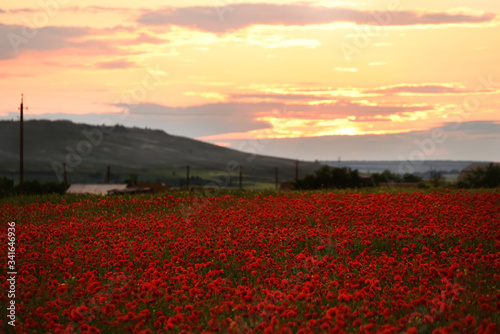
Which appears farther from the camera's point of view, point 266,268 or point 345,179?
point 345,179

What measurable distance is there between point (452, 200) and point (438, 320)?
12.8m

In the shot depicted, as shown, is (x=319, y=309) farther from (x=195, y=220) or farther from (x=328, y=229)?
(x=195, y=220)

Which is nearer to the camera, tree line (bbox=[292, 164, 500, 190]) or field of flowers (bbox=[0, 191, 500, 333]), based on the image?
field of flowers (bbox=[0, 191, 500, 333])

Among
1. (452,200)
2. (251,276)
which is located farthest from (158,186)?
(251,276)

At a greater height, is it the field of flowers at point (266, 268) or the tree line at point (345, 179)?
the tree line at point (345, 179)

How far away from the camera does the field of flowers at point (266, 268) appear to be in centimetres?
823

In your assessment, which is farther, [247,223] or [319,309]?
[247,223]

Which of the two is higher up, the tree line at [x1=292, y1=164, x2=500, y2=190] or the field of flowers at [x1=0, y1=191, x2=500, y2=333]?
the tree line at [x1=292, y1=164, x2=500, y2=190]

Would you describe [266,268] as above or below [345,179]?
below

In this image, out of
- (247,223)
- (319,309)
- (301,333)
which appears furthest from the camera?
(247,223)

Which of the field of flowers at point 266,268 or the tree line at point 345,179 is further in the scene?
the tree line at point 345,179

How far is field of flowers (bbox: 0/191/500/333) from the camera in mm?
8234

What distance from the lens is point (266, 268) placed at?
11.5 metres

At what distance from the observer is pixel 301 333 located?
23.8 ft
